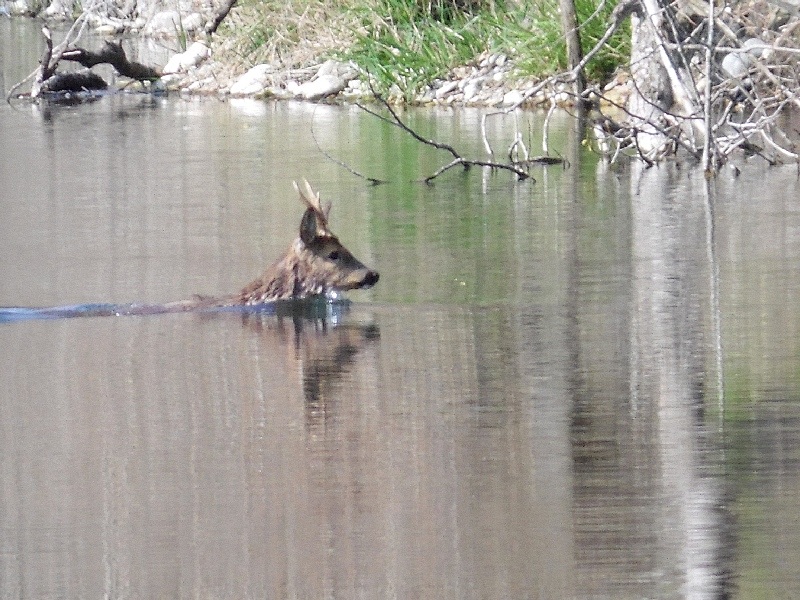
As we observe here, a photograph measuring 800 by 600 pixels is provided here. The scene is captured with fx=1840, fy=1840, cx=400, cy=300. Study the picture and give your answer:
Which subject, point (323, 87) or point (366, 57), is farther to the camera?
point (323, 87)

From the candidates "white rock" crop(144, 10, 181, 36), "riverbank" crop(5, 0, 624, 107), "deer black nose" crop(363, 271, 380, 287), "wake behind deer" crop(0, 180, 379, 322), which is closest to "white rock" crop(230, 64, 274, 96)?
"riverbank" crop(5, 0, 624, 107)

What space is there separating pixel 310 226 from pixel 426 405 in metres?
2.93

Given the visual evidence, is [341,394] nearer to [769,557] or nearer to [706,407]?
[706,407]

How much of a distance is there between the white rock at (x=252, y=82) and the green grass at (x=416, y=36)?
22 cm

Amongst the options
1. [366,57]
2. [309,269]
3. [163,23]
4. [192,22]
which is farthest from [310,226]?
[163,23]

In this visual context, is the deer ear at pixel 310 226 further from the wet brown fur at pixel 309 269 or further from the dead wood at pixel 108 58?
the dead wood at pixel 108 58

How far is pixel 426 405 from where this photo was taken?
662cm

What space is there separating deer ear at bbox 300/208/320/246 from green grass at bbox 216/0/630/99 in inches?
449

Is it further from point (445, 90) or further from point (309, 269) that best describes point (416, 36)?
point (309, 269)

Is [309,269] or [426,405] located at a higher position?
[309,269]

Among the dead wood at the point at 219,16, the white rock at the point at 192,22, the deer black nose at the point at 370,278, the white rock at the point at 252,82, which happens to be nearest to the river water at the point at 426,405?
the deer black nose at the point at 370,278

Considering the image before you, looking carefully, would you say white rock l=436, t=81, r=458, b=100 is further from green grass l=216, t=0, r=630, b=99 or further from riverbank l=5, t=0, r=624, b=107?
green grass l=216, t=0, r=630, b=99

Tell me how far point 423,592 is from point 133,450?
186cm

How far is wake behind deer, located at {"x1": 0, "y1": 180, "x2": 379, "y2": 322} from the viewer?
9.19m
